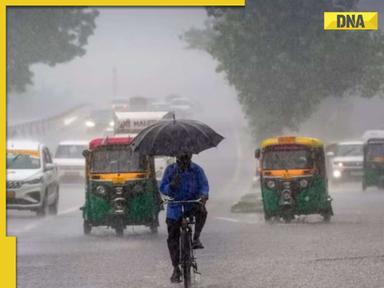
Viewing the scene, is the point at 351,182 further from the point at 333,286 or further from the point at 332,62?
the point at 333,286

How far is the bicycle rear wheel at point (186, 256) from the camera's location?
45.9 feet

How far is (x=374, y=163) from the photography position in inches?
1725

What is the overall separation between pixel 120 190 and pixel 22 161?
295 inches

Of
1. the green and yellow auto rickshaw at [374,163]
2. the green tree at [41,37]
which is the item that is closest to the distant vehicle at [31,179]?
the green and yellow auto rickshaw at [374,163]

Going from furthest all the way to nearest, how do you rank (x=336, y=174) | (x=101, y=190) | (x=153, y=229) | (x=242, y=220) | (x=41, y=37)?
(x=41, y=37) < (x=336, y=174) < (x=242, y=220) < (x=153, y=229) < (x=101, y=190)

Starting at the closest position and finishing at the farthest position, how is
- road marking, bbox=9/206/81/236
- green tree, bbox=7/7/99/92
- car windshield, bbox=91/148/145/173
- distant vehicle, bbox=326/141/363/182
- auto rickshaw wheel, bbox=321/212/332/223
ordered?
car windshield, bbox=91/148/145/173
road marking, bbox=9/206/81/236
auto rickshaw wheel, bbox=321/212/332/223
distant vehicle, bbox=326/141/363/182
green tree, bbox=7/7/99/92

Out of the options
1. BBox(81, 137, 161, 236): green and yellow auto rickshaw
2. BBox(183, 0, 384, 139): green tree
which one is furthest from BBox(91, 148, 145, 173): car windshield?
BBox(183, 0, 384, 139): green tree

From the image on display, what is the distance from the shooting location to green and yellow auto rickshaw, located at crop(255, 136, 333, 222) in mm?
26984

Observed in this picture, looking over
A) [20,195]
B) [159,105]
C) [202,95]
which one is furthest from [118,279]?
[202,95]

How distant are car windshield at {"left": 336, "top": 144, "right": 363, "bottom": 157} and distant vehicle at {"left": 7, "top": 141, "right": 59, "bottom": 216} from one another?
20.3 m

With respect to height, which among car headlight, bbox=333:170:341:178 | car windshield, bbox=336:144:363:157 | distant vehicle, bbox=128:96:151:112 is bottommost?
car headlight, bbox=333:170:341:178

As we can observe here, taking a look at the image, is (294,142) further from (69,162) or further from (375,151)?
(69,162)

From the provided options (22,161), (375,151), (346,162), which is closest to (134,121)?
(22,161)

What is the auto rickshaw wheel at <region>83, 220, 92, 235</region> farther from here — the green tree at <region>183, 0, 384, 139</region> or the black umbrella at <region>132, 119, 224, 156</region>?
the green tree at <region>183, 0, 384, 139</region>
